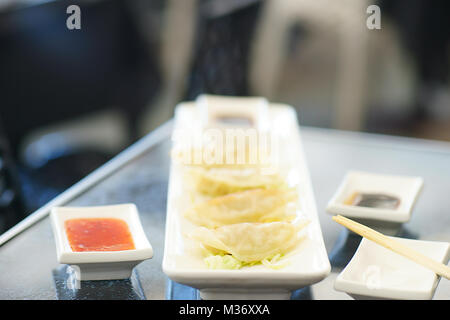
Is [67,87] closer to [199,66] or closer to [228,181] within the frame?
[199,66]

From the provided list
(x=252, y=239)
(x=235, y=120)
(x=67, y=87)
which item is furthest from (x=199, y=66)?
(x=252, y=239)

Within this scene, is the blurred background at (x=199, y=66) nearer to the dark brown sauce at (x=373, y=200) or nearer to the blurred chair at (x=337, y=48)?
the blurred chair at (x=337, y=48)

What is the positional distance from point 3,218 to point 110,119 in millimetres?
1955

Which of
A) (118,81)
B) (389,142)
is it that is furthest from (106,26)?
(389,142)

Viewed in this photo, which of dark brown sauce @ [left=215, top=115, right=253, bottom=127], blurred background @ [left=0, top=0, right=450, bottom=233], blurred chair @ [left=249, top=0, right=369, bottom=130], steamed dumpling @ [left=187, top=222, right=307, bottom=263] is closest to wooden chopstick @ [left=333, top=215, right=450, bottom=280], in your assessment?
steamed dumpling @ [left=187, top=222, right=307, bottom=263]

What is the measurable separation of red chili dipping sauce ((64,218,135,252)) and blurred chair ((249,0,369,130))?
334 centimetres

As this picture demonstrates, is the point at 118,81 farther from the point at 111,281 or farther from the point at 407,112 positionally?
the point at 111,281

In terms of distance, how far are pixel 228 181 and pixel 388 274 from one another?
544 millimetres

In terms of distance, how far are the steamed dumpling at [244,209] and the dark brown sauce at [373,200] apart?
Answer: 0.27 metres

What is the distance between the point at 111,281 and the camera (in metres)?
1.37

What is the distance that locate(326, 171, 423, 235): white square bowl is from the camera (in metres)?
1.58

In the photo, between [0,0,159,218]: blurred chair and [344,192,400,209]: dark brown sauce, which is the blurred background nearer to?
[0,0,159,218]: blurred chair

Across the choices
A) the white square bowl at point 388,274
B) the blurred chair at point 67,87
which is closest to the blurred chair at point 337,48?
the blurred chair at point 67,87

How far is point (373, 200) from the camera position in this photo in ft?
5.78
